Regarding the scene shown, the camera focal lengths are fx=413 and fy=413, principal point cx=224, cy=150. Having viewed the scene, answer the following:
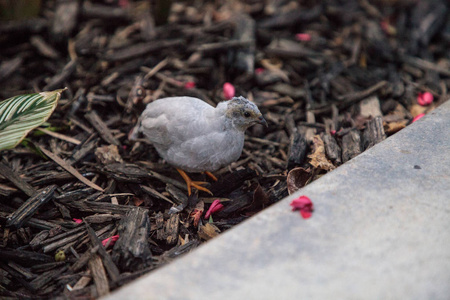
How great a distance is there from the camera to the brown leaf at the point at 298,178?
320 cm

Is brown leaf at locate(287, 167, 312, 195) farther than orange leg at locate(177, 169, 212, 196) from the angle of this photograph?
No

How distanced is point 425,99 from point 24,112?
3.89 m

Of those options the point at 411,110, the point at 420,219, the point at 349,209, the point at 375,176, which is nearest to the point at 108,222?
the point at 349,209

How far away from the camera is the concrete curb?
2035mm

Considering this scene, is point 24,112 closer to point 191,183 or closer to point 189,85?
point 191,183

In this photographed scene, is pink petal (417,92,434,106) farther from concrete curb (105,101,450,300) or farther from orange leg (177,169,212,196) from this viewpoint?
orange leg (177,169,212,196)

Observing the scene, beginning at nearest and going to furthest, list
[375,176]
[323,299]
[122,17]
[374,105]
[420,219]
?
1. [323,299]
2. [420,219]
3. [375,176]
4. [374,105]
5. [122,17]

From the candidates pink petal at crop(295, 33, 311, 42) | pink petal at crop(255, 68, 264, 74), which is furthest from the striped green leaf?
pink petal at crop(295, 33, 311, 42)

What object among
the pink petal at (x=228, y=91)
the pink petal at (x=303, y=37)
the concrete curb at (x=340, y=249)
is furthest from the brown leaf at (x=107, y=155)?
the pink petal at (x=303, y=37)

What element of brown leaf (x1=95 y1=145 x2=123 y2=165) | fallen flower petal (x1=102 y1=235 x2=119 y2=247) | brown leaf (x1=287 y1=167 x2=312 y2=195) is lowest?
fallen flower petal (x1=102 y1=235 x2=119 y2=247)

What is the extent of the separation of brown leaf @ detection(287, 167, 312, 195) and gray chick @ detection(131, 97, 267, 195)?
46cm

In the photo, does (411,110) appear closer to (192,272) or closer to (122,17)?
(192,272)

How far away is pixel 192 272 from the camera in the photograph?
212 cm

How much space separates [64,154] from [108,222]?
0.93 m
